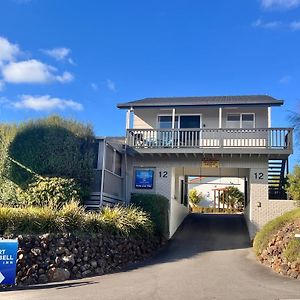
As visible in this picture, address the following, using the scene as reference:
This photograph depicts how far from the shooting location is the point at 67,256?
41.4 feet

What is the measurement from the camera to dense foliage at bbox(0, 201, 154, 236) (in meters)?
12.4

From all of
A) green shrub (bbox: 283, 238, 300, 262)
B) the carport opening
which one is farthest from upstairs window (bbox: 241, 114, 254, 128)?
the carport opening

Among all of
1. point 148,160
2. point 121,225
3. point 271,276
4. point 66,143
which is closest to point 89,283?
point 121,225

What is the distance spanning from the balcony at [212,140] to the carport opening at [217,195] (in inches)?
548

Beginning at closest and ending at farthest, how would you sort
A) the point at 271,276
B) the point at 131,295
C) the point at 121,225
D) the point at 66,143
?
the point at 131,295 < the point at 271,276 < the point at 121,225 < the point at 66,143

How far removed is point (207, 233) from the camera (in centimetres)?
2197

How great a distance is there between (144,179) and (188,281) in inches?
420

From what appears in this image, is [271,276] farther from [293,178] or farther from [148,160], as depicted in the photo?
[148,160]

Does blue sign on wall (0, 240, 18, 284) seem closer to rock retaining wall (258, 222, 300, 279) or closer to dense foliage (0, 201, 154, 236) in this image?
dense foliage (0, 201, 154, 236)

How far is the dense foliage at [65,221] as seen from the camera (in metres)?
12.4

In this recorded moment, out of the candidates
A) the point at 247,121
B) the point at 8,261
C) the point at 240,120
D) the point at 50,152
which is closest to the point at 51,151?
the point at 50,152

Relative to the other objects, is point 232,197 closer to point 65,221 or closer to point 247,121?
point 247,121

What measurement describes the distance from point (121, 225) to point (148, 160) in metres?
7.43

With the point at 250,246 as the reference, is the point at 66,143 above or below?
above
